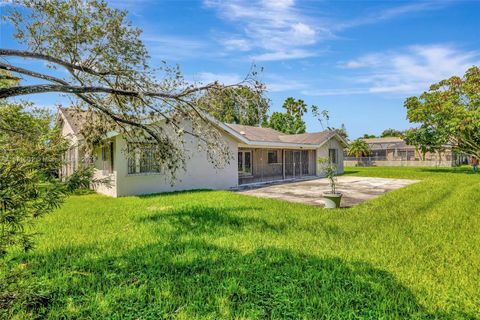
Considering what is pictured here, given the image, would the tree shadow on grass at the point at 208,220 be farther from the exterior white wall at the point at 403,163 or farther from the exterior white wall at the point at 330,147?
the exterior white wall at the point at 403,163

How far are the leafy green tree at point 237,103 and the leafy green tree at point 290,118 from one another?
120 feet

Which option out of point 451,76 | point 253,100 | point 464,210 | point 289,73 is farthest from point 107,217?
point 451,76

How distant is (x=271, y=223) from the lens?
7.17 metres

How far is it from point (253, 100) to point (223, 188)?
9797 millimetres

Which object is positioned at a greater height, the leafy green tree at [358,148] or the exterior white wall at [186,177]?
the leafy green tree at [358,148]

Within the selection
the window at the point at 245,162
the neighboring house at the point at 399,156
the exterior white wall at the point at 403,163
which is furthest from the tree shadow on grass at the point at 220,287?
the exterior white wall at the point at 403,163

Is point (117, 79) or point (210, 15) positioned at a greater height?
point (210, 15)

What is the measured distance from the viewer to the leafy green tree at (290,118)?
44.7 meters

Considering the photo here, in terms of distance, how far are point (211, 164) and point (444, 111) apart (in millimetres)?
22978

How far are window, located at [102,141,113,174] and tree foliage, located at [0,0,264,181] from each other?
6.37 meters

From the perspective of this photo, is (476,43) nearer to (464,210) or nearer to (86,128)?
(464,210)

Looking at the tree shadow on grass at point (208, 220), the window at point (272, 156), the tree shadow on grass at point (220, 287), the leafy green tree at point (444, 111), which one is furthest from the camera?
the leafy green tree at point (444, 111)

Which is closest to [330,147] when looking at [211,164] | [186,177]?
[211,164]

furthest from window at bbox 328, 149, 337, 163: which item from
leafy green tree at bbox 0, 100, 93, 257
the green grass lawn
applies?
leafy green tree at bbox 0, 100, 93, 257
